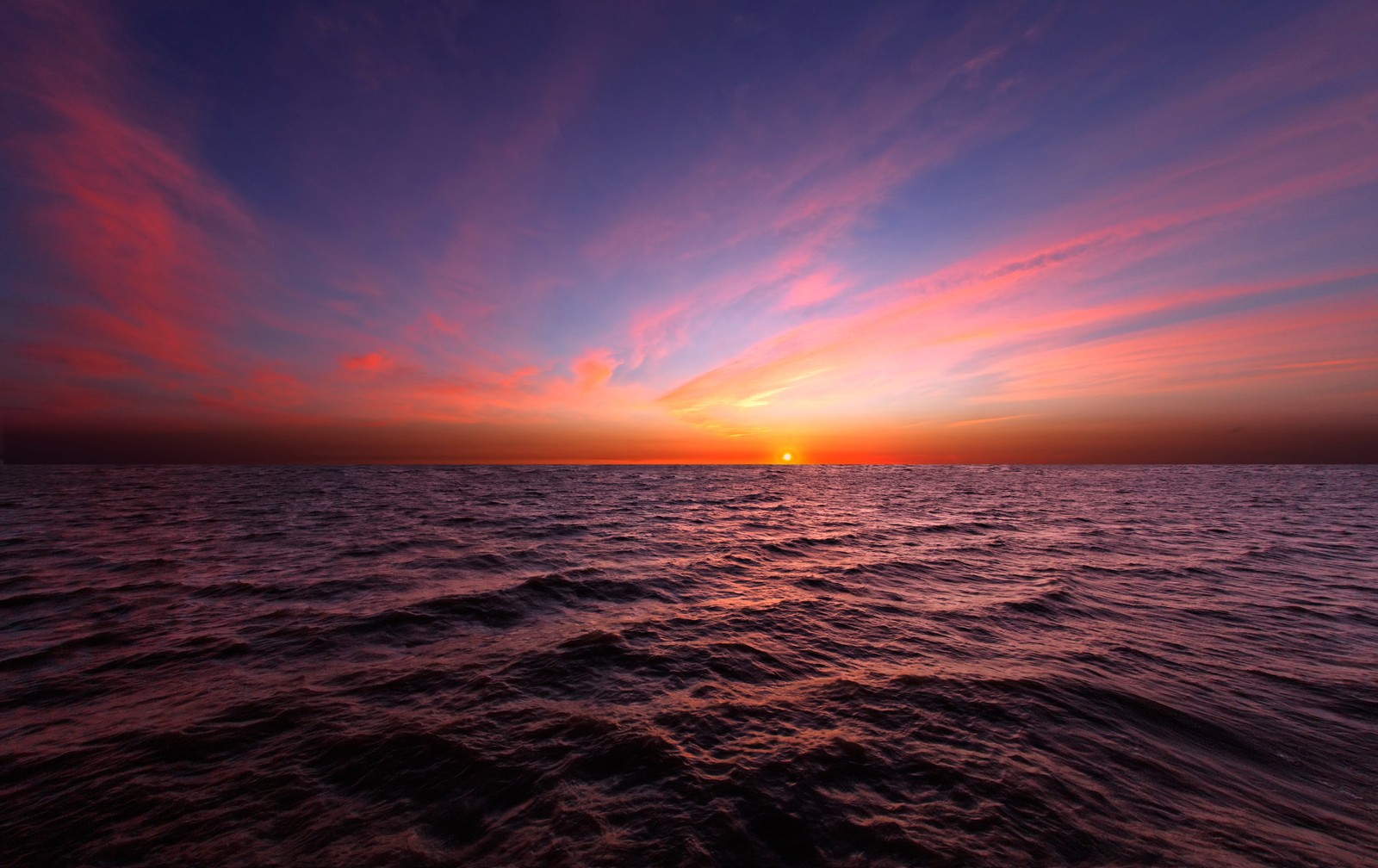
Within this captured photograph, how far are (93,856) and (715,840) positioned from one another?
19.6 feet

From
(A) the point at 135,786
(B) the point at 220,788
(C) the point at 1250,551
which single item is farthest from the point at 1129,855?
(C) the point at 1250,551

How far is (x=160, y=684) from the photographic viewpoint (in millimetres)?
7961

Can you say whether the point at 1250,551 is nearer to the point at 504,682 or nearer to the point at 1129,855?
the point at 1129,855

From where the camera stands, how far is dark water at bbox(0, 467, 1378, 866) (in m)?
4.91

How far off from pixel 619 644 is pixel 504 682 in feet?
8.05

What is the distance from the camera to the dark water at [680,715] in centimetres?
491

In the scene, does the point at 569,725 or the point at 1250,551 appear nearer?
the point at 569,725

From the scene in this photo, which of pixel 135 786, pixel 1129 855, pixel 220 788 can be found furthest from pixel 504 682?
pixel 1129 855

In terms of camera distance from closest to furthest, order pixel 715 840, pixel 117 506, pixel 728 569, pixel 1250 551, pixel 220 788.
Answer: pixel 715 840 → pixel 220 788 → pixel 728 569 → pixel 1250 551 → pixel 117 506

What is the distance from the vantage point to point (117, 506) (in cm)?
3728

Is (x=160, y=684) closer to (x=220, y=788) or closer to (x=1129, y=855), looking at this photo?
(x=220, y=788)

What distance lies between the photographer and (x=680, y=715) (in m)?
7.29

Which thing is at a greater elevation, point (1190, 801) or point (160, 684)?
point (160, 684)

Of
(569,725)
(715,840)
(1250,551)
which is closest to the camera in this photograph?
(715,840)
